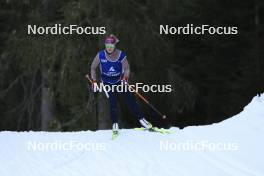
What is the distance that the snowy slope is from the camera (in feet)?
24.3

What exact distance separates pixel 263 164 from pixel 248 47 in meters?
13.9

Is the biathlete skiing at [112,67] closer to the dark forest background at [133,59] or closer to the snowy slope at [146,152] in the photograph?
the snowy slope at [146,152]

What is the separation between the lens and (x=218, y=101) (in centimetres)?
2097

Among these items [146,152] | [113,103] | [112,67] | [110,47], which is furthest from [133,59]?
[146,152]

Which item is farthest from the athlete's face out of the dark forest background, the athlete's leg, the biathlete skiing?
the dark forest background

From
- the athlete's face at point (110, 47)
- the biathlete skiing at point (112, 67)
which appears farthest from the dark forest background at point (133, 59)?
the athlete's face at point (110, 47)

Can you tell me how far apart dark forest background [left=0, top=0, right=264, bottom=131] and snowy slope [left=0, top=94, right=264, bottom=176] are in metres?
5.39

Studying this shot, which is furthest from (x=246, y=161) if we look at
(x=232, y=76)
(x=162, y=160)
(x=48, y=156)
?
(x=232, y=76)

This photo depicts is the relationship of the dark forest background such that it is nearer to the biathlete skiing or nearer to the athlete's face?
the biathlete skiing

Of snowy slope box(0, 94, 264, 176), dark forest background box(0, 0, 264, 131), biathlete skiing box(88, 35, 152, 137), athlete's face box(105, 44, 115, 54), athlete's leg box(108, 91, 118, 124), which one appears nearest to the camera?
snowy slope box(0, 94, 264, 176)

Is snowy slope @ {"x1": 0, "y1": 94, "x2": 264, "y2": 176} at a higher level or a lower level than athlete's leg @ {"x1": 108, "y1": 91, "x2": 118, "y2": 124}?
lower

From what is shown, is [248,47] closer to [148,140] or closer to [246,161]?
[148,140]

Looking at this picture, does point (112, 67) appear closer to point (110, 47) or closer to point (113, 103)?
point (110, 47)

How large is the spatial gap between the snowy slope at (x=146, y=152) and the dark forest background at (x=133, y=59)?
5391 millimetres
